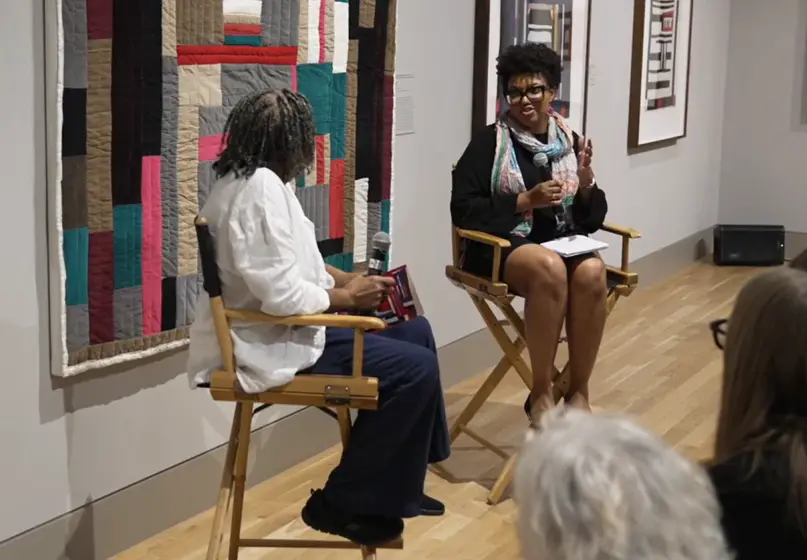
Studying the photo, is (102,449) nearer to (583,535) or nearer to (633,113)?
(583,535)

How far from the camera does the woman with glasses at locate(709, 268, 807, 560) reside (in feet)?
4.65

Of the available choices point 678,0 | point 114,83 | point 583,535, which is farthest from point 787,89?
point 583,535

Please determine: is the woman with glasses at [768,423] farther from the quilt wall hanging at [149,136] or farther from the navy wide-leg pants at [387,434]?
the quilt wall hanging at [149,136]

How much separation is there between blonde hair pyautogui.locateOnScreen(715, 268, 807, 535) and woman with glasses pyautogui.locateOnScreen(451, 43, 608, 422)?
1.80 meters

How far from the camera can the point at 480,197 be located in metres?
3.50

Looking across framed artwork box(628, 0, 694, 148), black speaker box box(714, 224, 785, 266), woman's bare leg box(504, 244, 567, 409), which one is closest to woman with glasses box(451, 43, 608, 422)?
woman's bare leg box(504, 244, 567, 409)

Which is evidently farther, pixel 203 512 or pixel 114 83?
pixel 203 512

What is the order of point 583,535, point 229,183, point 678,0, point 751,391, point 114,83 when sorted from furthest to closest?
point 678,0 → point 114,83 → point 229,183 → point 751,391 → point 583,535

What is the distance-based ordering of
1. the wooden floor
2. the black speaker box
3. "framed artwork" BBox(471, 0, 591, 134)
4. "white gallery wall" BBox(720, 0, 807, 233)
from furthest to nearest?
"white gallery wall" BBox(720, 0, 807, 233)
the black speaker box
"framed artwork" BBox(471, 0, 591, 134)
the wooden floor

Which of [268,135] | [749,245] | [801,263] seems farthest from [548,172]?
[749,245]

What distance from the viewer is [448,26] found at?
13.6 ft

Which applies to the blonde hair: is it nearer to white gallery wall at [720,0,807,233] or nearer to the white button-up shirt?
the white button-up shirt

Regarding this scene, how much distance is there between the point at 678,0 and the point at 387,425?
14.6ft

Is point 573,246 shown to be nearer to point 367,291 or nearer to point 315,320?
point 367,291
